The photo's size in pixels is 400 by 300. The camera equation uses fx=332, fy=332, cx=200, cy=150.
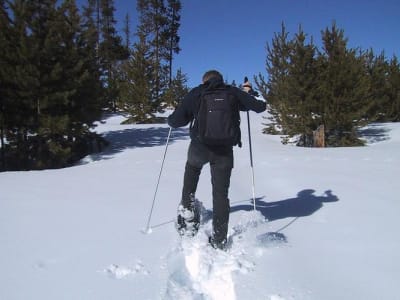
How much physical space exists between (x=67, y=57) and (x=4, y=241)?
7.55 m

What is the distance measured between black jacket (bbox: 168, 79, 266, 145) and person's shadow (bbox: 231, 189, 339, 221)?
1714mm

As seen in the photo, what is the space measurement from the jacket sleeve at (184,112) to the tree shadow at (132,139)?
7.47m

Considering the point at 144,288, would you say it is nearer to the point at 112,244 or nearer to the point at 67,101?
the point at 112,244

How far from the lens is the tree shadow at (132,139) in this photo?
37.7 feet

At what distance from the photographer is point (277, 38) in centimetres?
1617

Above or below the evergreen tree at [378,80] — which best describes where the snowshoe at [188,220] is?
below

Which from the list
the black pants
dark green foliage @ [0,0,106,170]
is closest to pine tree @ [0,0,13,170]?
dark green foliage @ [0,0,106,170]

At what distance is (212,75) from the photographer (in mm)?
3084

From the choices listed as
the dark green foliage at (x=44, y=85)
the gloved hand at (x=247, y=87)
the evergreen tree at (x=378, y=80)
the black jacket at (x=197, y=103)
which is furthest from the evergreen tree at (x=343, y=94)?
the black jacket at (x=197, y=103)

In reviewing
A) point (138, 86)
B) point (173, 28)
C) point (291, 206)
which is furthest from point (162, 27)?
point (291, 206)

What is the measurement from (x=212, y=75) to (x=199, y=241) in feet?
5.24

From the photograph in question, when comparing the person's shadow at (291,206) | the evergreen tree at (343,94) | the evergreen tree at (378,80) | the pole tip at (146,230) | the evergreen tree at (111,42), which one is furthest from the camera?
the evergreen tree at (111,42)

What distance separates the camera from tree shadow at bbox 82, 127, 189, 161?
37.7 feet

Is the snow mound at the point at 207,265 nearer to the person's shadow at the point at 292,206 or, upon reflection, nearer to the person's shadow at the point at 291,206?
the person's shadow at the point at 291,206
